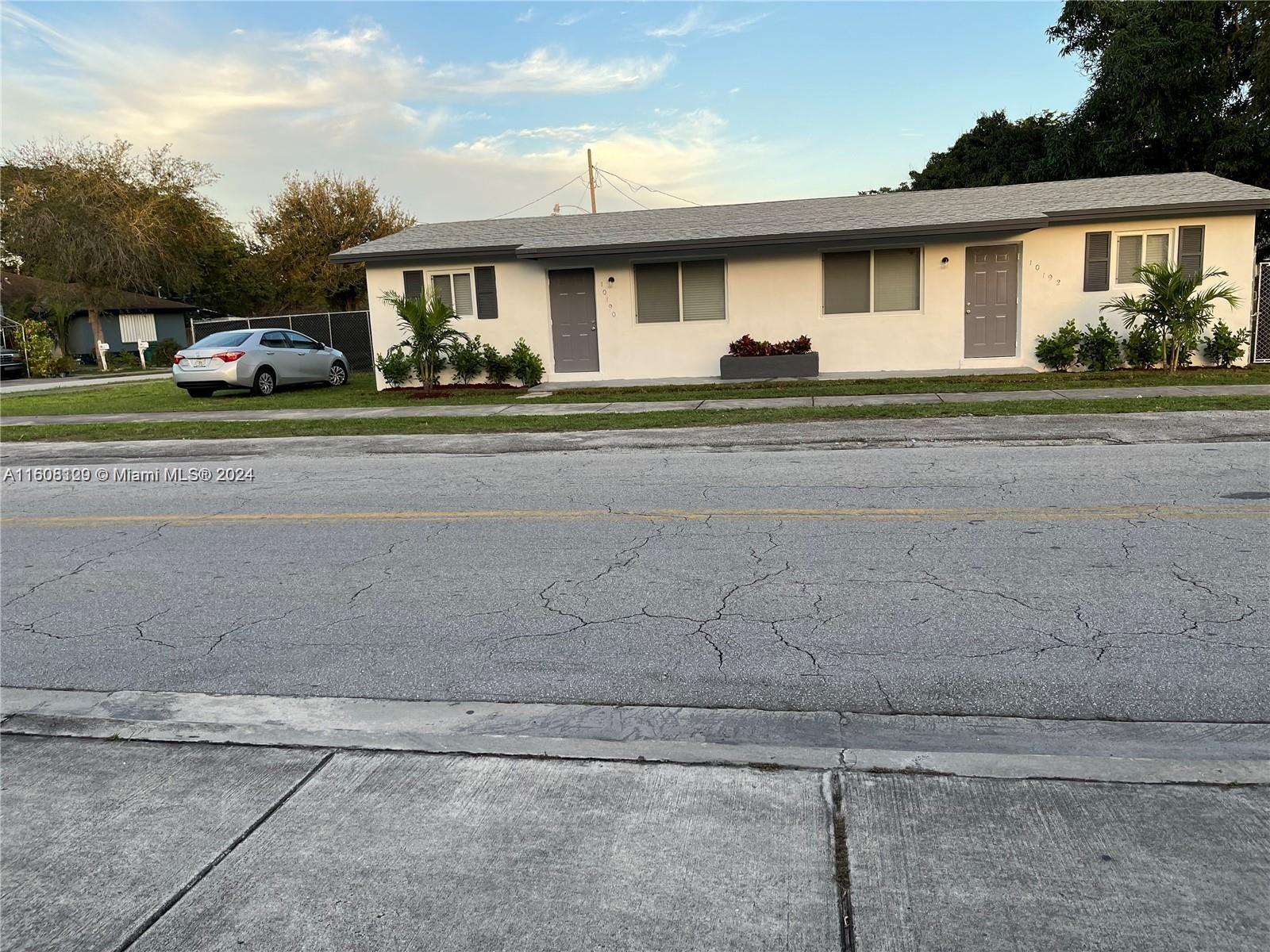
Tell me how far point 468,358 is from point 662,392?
540cm

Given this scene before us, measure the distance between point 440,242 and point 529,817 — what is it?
19976mm

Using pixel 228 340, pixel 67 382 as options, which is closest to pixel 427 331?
pixel 228 340

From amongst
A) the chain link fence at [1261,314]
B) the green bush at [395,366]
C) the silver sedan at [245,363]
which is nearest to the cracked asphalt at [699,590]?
the silver sedan at [245,363]

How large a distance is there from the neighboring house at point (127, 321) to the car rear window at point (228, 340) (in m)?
26.9

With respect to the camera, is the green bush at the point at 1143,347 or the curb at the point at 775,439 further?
the green bush at the point at 1143,347

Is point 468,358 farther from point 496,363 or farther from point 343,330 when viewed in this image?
point 343,330

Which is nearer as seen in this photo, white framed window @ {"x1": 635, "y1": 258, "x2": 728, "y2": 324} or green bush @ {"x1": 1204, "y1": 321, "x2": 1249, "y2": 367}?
green bush @ {"x1": 1204, "y1": 321, "x2": 1249, "y2": 367}

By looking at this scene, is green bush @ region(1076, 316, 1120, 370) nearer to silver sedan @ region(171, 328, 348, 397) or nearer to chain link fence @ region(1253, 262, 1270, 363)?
chain link fence @ region(1253, 262, 1270, 363)

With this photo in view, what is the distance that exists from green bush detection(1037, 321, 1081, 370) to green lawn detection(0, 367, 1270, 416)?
834 millimetres

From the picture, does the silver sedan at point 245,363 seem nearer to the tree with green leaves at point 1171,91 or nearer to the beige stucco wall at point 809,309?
the beige stucco wall at point 809,309

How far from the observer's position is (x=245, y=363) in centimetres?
2086

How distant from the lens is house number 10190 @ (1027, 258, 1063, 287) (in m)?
19.6

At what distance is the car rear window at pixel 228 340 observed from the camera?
834 inches

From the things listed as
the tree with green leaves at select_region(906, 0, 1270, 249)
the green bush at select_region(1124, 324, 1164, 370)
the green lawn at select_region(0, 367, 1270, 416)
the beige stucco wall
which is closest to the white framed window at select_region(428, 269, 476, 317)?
the beige stucco wall
